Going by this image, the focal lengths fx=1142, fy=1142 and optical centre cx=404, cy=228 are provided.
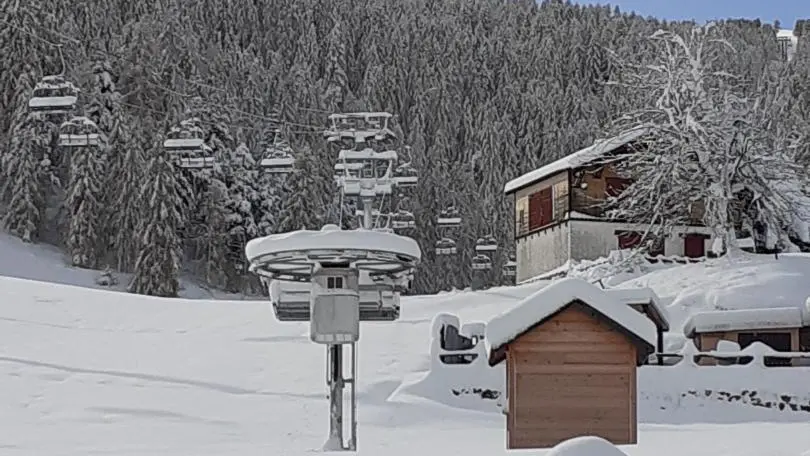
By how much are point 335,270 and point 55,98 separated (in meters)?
13.9

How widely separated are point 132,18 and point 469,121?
70.8 feet

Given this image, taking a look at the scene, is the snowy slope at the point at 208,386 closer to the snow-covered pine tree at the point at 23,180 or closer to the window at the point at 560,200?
the window at the point at 560,200

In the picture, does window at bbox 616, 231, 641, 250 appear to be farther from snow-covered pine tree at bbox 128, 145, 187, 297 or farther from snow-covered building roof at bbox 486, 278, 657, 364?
snow-covered building roof at bbox 486, 278, 657, 364

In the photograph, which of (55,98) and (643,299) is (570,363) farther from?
(55,98)

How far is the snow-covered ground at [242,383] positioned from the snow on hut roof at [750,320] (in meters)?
2.34

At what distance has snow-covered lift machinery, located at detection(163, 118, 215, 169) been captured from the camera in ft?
79.4

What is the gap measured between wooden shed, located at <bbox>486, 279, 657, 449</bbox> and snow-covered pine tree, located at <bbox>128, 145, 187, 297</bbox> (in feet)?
121

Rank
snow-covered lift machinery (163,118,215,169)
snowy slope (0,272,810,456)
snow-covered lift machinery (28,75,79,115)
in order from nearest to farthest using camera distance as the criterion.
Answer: snowy slope (0,272,810,456), snow-covered lift machinery (28,75,79,115), snow-covered lift machinery (163,118,215,169)

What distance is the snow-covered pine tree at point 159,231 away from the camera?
153 ft

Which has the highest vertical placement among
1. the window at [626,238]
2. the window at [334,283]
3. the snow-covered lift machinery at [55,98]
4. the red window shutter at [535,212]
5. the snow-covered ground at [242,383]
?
the snow-covered lift machinery at [55,98]

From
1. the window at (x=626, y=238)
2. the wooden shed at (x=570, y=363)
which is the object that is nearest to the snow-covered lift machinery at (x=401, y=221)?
the window at (x=626, y=238)

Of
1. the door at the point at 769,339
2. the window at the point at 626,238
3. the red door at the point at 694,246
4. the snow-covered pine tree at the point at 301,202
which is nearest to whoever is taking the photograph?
the door at the point at 769,339

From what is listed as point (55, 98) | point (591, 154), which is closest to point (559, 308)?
point (55, 98)

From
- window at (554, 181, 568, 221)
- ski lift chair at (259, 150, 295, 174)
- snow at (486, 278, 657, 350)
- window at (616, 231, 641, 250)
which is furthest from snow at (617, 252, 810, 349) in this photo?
snow at (486, 278, 657, 350)
